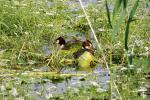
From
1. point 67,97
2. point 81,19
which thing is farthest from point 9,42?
point 67,97

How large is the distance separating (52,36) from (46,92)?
6.76 ft

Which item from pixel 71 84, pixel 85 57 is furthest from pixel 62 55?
pixel 71 84

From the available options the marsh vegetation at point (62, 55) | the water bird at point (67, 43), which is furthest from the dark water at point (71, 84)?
the water bird at point (67, 43)

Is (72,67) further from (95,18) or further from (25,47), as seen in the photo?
(95,18)

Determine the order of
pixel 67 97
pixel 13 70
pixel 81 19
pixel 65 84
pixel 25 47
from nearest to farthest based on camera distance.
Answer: pixel 67 97 → pixel 65 84 → pixel 13 70 → pixel 25 47 → pixel 81 19

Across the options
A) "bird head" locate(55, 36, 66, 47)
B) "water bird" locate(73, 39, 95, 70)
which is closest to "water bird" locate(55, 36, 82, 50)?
"bird head" locate(55, 36, 66, 47)

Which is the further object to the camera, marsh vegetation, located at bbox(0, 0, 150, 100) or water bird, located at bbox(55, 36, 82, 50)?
water bird, located at bbox(55, 36, 82, 50)

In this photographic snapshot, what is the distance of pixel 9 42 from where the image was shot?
242 inches

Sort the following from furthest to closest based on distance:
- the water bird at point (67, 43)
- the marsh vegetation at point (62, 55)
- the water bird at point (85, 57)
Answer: the water bird at point (67, 43) < the water bird at point (85, 57) < the marsh vegetation at point (62, 55)

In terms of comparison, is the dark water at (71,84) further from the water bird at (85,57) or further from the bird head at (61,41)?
the bird head at (61,41)

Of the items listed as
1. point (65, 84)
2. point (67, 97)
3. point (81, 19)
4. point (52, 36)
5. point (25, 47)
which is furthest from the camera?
point (81, 19)

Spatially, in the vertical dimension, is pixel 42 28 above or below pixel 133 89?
above

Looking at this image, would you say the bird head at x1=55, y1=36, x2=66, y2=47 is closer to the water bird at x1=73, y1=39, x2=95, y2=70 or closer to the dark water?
the water bird at x1=73, y1=39, x2=95, y2=70

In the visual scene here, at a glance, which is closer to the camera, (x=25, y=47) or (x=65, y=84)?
(x=65, y=84)
